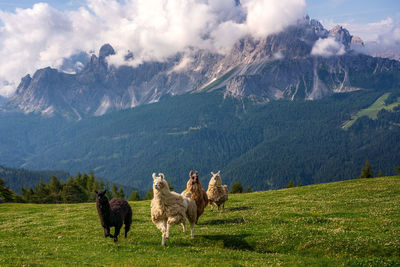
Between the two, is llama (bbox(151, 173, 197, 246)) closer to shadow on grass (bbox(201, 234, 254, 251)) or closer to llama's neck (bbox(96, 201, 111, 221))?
shadow on grass (bbox(201, 234, 254, 251))

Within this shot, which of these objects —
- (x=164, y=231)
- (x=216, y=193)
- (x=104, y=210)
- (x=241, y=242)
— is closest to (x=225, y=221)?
(x=216, y=193)

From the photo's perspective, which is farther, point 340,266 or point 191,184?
point 191,184

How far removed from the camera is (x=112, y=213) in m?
19.6

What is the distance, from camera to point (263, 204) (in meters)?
35.6

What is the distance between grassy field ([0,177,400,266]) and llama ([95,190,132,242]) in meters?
1.01

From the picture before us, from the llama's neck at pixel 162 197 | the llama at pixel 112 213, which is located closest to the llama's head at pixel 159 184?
the llama's neck at pixel 162 197

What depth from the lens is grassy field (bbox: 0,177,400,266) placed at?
1575 cm

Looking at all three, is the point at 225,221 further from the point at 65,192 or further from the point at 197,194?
the point at 65,192

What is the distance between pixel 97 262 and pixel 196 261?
16.1ft

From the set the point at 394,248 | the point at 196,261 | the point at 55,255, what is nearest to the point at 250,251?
the point at 196,261

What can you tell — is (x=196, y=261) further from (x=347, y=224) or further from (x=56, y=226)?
(x=56, y=226)

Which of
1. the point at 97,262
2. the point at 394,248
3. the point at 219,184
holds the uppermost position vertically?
the point at 219,184

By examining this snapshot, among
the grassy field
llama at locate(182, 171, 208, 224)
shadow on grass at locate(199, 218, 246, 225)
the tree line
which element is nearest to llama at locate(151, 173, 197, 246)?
the grassy field

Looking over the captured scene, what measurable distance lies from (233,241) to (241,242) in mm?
519
